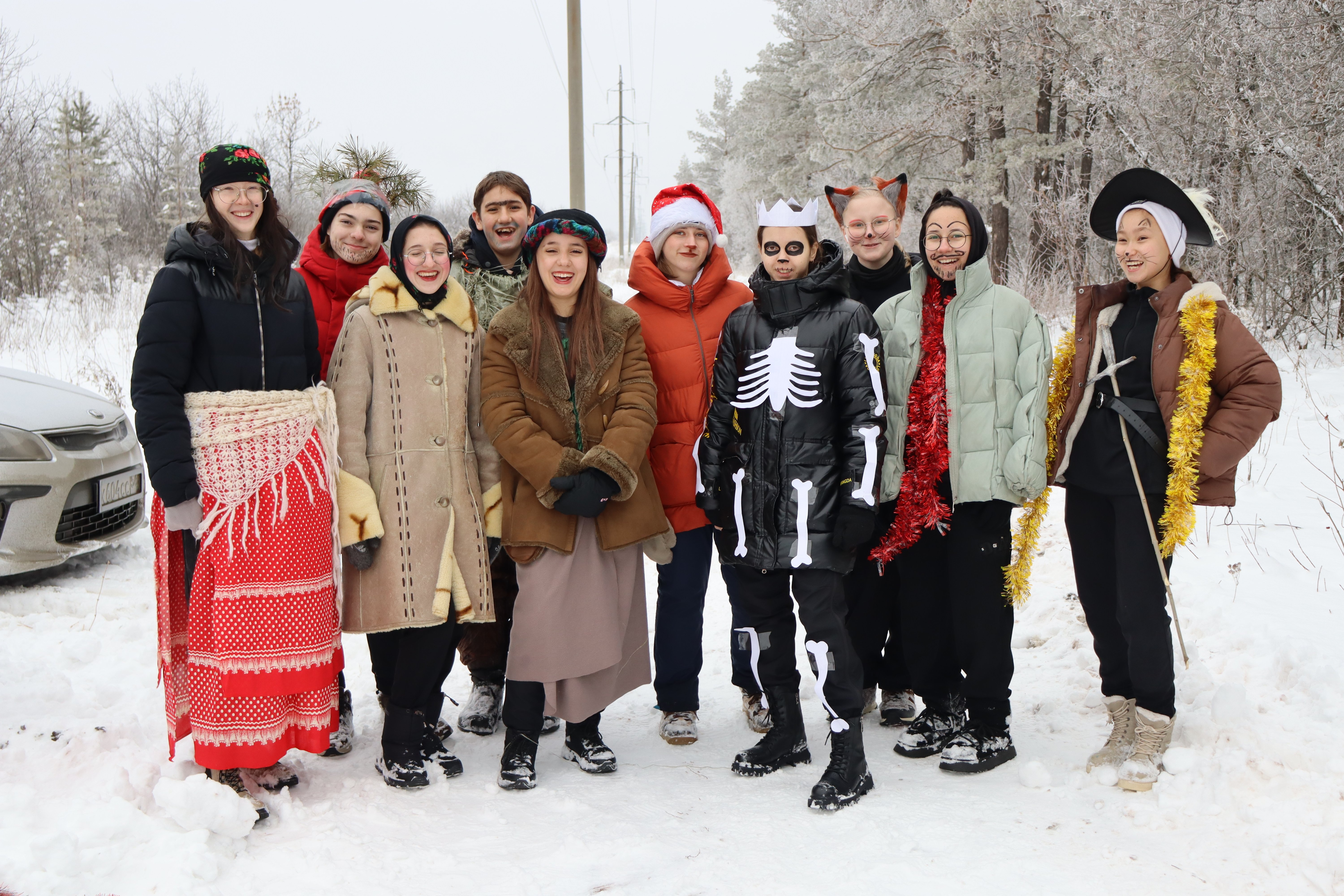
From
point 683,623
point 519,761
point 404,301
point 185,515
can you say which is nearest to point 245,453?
point 185,515

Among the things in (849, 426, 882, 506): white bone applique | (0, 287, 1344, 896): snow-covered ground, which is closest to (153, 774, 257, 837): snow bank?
(0, 287, 1344, 896): snow-covered ground

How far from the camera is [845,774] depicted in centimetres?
321

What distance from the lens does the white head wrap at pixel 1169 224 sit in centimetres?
322

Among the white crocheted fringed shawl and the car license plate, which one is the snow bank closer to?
the white crocheted fringed shawl

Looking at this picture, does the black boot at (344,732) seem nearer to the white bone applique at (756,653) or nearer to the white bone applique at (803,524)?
the white bone applique at (756,653)

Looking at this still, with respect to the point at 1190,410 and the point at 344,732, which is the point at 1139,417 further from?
the point at 344,732

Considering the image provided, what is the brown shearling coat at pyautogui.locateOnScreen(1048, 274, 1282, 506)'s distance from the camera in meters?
3.02

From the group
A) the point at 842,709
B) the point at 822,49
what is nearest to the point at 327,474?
the point at 842,709

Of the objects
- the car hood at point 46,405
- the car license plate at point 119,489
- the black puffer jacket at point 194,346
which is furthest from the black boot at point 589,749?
the car hood at point 46,405

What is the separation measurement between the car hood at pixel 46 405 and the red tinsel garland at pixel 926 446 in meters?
4.83

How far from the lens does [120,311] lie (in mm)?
13297

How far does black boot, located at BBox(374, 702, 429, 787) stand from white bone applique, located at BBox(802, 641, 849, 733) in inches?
61.5

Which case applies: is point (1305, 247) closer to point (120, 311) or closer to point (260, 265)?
point (260, 265)

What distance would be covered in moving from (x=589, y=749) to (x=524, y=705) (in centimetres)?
36
